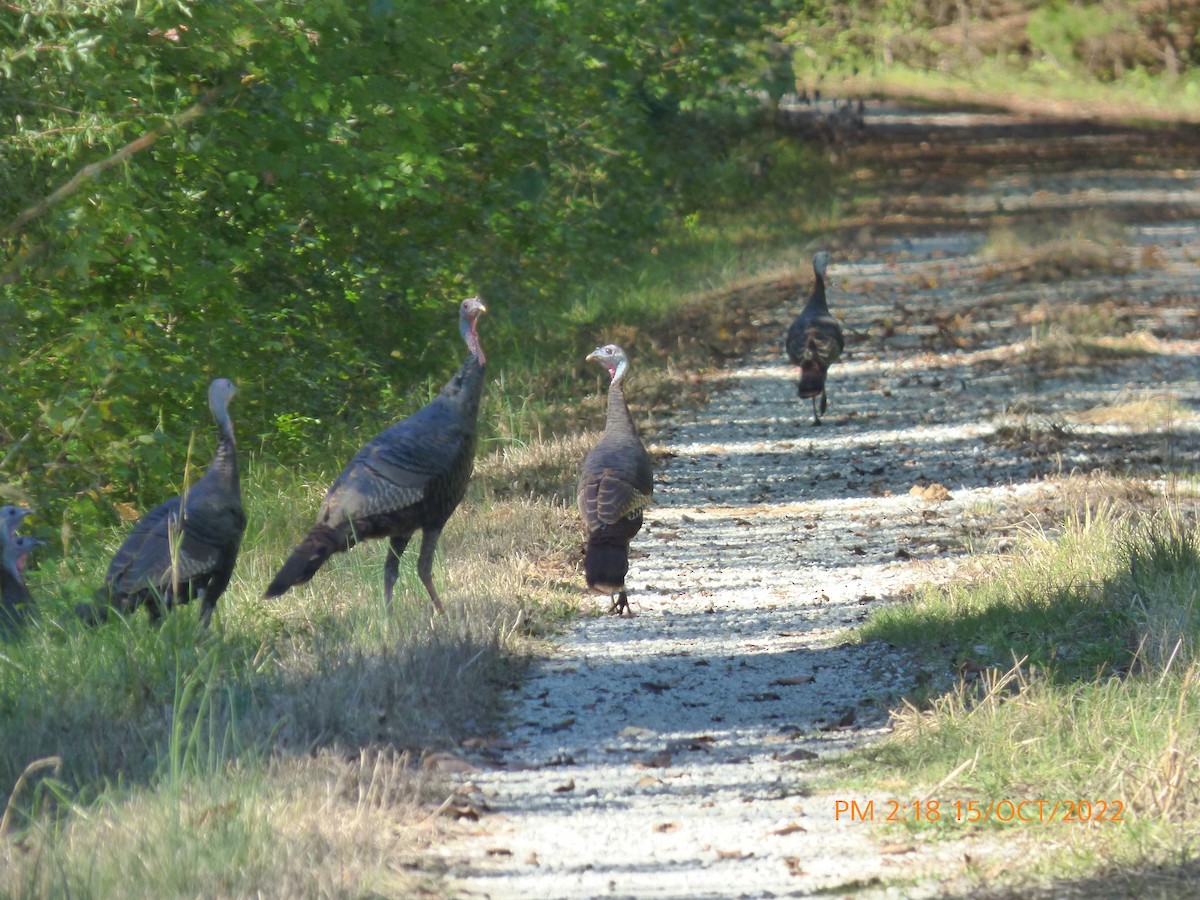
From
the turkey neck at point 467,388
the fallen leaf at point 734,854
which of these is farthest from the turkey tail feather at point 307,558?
the fallen leaf at point 734,854

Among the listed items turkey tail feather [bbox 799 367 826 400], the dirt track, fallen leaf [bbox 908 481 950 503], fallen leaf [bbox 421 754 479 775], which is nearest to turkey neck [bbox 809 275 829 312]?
the dirt track

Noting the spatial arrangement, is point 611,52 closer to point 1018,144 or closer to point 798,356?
point 798,356

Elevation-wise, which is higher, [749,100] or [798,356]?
[749,100]

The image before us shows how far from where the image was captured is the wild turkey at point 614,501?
7332 millimetres

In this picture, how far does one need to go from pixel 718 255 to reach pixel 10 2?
13.7 m

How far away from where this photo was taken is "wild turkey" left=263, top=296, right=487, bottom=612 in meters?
7.02

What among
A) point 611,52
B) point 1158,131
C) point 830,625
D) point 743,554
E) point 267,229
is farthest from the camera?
point 1158,131

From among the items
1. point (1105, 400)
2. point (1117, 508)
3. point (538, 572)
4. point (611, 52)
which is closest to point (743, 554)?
point (538, 572)

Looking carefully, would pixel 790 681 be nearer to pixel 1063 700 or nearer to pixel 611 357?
pixel 1063 700

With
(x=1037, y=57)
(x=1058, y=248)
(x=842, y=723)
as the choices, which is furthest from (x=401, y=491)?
(x=1037, y=57)

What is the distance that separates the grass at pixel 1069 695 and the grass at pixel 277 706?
158 cm

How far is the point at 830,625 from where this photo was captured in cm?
755

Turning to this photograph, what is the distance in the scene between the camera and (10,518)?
7699mm

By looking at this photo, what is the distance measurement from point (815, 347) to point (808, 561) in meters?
4.01
